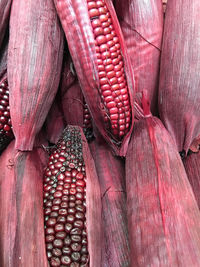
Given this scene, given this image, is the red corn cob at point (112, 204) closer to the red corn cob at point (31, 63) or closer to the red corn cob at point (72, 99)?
the red corn cob at point (72, 99)

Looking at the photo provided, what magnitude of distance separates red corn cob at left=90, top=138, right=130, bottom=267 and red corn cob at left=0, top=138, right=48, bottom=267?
20cm

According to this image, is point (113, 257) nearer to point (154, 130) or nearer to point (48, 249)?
point (48, 249)

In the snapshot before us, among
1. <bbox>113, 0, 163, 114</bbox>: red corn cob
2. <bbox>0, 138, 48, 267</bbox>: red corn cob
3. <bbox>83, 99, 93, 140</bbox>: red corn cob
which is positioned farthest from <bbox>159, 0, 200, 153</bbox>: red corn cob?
<bbox>0, 138, 48, 267</bbox>: red corn cob

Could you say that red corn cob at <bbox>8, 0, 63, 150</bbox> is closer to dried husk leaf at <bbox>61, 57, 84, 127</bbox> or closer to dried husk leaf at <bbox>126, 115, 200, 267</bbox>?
dried husk leaf at <bbox>61, 57, 84, 127</bbox>

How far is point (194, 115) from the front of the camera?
35.8 inches

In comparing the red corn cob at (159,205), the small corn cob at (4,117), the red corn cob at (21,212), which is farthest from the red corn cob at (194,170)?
the small corn cob at (4,117)

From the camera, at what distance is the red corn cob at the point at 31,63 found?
2.68 ft

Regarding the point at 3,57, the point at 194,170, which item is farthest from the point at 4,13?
the point at 194,170

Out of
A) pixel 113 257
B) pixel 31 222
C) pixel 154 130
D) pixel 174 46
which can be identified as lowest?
pixel 113 257

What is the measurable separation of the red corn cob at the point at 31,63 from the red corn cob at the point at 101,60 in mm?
79

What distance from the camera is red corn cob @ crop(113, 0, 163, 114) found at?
96cm

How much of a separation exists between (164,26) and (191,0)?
0.41 feet

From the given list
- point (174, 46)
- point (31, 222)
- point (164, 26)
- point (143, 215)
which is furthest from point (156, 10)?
point (31, 222)

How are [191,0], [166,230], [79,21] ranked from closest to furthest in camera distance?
[166,230], [79,21], [191,0]
